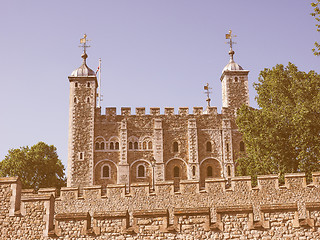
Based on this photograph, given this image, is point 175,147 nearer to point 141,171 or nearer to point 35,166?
point 141,171

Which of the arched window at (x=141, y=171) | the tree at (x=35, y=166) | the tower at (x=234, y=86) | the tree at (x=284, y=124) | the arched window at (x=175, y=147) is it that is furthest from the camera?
the tower at (x=234, y=86)

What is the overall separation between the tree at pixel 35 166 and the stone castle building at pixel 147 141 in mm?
2677

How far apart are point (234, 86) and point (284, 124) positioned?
2171cm

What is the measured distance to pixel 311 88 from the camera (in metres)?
26.4

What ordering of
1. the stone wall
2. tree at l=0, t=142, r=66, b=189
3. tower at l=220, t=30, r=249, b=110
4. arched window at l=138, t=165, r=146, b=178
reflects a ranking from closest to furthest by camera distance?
the stone wall → tree at l=0, t=142, r=66, b=189 → arched window at l=138, t=165, r=146, b=178 → tower at l=220, t=30, r=249, b=110

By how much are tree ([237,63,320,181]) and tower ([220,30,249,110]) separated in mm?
17737

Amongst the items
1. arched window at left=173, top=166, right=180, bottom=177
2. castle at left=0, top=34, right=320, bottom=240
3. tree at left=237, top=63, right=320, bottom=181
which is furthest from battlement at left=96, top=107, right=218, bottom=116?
castle at left=0, top=34, right=320, bottom=240

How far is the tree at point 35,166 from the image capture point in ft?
141

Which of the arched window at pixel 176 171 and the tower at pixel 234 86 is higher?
the tower at pixel 234 86

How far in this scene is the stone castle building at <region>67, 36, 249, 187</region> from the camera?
44156 millimetres

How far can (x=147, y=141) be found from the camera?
45.4 m

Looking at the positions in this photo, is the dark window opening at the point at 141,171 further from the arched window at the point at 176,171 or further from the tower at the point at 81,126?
the tower at the point at 81,126

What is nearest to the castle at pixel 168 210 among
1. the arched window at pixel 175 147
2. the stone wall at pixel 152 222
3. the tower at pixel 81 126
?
the stone wall at pixel 152 222

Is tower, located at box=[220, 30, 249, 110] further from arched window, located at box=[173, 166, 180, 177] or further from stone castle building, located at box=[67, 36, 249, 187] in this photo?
arched window, located at box=[173, 166, 180, 177]
